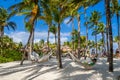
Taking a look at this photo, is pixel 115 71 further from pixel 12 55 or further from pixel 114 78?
pixel 12 55

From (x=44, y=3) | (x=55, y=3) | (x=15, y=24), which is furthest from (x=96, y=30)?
(x=55, y=3)

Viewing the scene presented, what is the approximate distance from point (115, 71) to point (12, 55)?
20.4m

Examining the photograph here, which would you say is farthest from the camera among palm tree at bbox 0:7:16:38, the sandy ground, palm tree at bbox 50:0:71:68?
palm tree at bbox 0:7:16:38

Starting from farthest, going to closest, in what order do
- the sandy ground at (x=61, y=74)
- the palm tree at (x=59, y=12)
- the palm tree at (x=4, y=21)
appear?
the palm tree at (x=4, y=21) → the palm tree at (x=59, y=12) → the sandy ground at (x=61, y=74)

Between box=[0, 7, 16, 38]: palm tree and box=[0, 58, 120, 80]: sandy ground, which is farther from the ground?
box=[0, 7, 16, 38]: palm tree

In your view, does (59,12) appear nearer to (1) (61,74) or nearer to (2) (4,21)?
(1) (61,74)

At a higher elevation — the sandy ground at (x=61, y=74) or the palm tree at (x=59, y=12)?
the palm tree at (x=59, y=12)

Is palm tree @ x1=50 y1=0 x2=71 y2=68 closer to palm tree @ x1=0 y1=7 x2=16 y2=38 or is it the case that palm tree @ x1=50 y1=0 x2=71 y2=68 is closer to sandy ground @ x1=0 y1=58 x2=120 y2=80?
sandy ground @ x1=0 y1=58 x2=120 y2=80

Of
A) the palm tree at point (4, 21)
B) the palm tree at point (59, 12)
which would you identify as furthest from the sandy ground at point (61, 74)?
the palm tree at point (4, 21)

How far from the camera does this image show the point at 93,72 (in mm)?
19344

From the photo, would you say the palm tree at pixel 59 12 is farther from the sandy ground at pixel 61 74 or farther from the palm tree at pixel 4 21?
the palm tree at pixel 4 21

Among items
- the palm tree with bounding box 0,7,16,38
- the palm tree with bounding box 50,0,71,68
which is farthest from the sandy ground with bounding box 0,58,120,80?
the palm tree with bounding box 0,7,16,38

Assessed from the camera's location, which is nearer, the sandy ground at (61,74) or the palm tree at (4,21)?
the sandy ground at (61,74)

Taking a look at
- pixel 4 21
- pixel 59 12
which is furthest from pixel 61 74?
pixel 4 21
